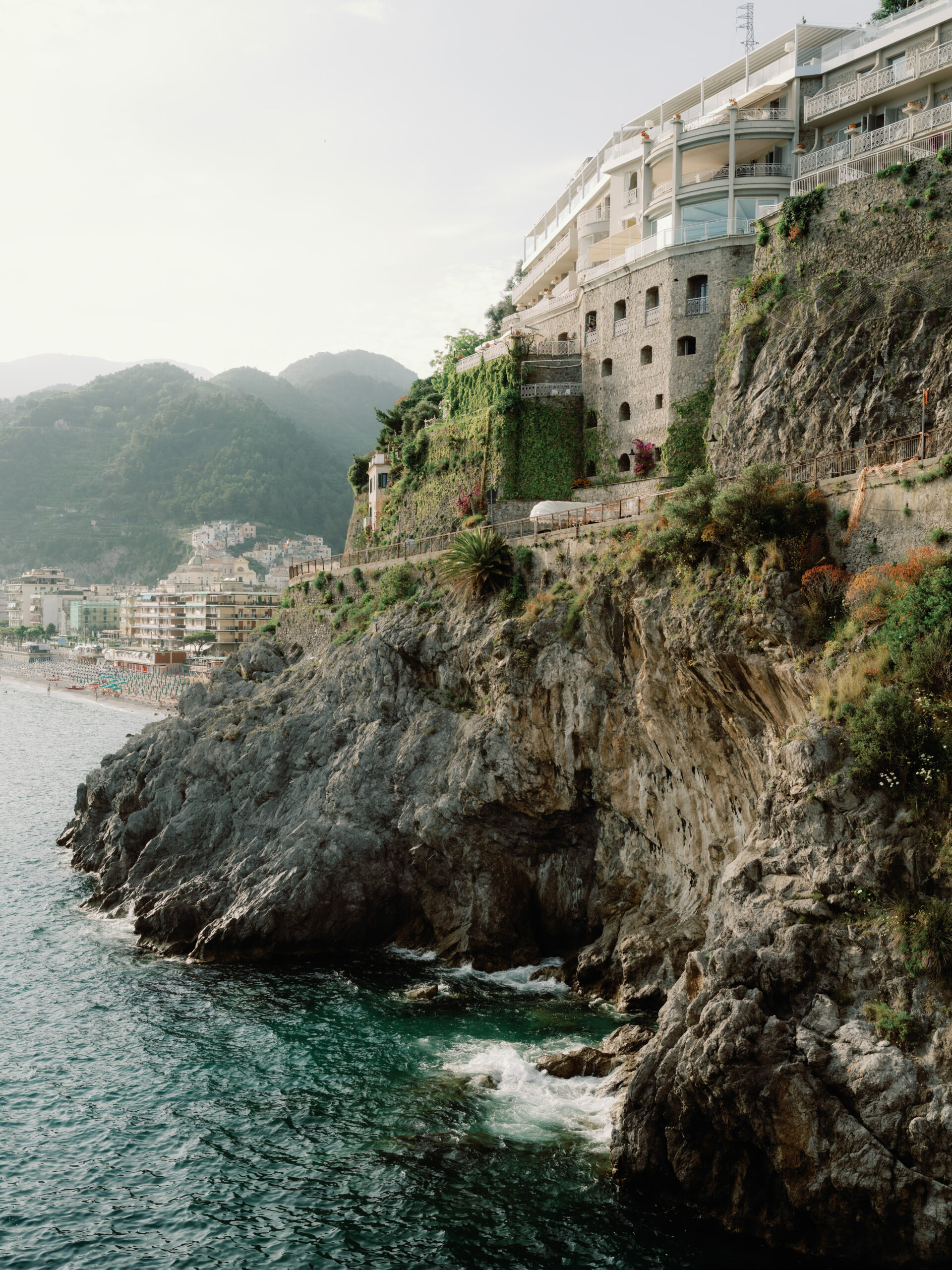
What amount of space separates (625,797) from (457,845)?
593 centimetres

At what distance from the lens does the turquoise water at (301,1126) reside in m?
16.6

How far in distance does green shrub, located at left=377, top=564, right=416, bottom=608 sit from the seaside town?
47.7 metres

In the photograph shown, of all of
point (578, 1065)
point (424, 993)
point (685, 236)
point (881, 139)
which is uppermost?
point (881, 139)

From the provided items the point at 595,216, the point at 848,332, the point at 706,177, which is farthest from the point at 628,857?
the point at 595,216

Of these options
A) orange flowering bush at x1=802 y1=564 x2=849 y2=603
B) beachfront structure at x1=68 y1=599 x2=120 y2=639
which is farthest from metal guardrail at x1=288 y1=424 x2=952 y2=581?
beachfront structure at x1=68 y1=599 x2=120 y2=639

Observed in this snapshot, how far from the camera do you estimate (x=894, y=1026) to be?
15.3 meters

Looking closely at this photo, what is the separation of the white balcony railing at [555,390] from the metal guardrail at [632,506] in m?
5.94

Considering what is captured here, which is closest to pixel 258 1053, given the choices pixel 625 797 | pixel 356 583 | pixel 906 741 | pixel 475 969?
pixel 475 969

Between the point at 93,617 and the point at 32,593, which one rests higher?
the point at 32,593

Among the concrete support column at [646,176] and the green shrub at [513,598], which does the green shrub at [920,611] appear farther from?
the concrete support column at [646,176]

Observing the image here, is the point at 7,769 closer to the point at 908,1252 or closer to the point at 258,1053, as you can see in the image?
the point at 258,1053

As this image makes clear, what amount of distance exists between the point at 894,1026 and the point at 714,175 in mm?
35408

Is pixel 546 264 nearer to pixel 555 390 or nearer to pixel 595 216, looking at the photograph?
pixel 595 216

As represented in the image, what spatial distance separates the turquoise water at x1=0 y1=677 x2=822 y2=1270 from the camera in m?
16.6
